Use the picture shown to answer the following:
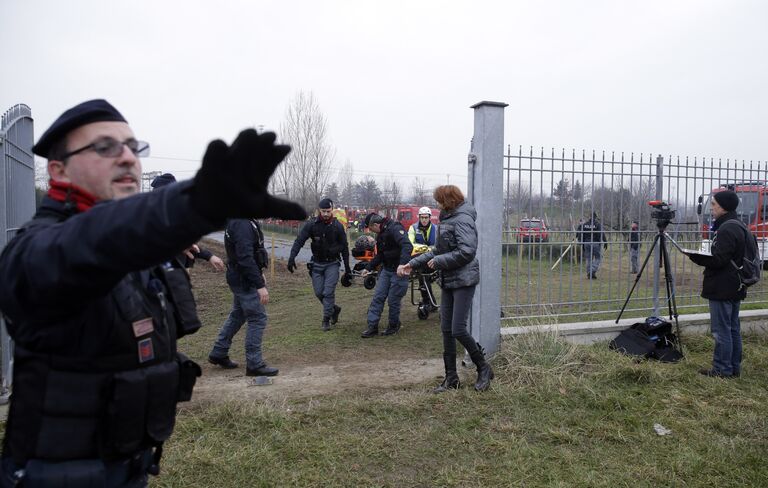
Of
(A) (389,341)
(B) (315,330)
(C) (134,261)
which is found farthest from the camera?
(B) (315,330)

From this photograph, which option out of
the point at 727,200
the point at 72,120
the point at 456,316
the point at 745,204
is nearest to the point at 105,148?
A: the point at 72,120

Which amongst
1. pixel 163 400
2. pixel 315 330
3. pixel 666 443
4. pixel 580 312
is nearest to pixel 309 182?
pixel 315 330

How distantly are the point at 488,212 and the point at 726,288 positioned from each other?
2568mm

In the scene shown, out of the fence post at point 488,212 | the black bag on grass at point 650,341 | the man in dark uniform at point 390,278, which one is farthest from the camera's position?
the man in dark uniform at point 390,278

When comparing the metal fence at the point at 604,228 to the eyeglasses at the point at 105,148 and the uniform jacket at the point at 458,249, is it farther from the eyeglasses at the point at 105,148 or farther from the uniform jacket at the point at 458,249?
the eyeglasses at the point at 105,148

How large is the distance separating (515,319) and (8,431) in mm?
5457

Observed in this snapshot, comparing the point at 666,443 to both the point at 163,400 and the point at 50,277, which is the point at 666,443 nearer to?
the point at 163,400

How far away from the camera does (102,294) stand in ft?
4.14

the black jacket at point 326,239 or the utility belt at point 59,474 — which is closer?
the utility belt at point 59,474

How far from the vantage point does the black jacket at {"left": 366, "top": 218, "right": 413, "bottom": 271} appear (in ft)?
27.0

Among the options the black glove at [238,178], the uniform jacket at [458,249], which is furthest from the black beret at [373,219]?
the black glove at [238,178]

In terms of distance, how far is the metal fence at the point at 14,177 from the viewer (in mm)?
4734

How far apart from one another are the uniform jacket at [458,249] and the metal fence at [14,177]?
3570 mm

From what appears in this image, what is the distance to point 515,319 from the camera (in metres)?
6.39
